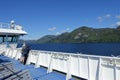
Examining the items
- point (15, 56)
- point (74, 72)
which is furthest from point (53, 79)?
point (15, 56)

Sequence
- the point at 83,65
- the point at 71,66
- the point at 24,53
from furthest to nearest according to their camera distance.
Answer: the point at 24,53
the point at 71,66
the point at 83,65

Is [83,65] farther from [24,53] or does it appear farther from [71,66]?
[24,53]

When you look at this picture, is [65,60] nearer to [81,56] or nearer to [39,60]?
[81,56]

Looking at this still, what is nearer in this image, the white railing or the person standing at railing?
the white railing

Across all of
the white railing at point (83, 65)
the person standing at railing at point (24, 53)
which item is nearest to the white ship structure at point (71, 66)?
the white railing at point (83, 65)

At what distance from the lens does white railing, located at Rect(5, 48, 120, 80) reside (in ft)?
21.0

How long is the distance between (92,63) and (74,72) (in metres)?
1.50

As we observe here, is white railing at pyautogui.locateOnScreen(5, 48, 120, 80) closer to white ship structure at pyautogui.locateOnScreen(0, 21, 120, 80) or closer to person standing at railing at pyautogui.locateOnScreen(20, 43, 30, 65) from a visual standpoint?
white ship structure at pyautogui.locateOnScreen(0, 21, 120, 80)

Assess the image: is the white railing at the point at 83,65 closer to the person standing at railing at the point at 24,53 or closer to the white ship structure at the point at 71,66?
the white ship structure at the point at 71,66

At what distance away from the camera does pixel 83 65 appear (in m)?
8.10

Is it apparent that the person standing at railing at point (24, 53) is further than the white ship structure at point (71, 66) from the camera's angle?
Yes

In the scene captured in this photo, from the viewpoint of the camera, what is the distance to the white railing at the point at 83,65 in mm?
6410

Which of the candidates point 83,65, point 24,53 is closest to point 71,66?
point 83,65

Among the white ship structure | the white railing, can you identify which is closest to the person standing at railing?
the white ship structure
